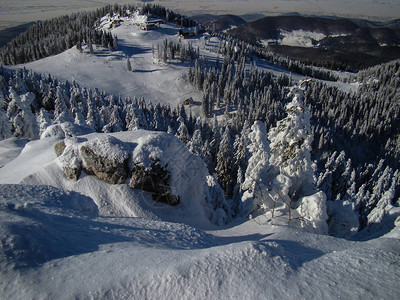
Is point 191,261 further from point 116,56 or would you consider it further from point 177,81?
point 116,56

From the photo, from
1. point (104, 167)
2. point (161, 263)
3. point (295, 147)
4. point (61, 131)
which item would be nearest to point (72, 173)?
point (104, 167)

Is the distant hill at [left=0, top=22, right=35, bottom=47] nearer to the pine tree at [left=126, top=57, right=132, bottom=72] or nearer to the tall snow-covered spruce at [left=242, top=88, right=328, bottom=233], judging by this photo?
the pine tree at [left=126, top=57, right=132, bottom=72]

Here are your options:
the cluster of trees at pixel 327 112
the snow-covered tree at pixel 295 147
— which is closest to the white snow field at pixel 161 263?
the snow-covered tree at pixel 295 147

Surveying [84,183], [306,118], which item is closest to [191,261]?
[306,118]

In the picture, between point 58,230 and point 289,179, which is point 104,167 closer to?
point 58,230

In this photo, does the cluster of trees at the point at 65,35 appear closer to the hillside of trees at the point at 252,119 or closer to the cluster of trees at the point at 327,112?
the hillside of trees at the point at 252,119

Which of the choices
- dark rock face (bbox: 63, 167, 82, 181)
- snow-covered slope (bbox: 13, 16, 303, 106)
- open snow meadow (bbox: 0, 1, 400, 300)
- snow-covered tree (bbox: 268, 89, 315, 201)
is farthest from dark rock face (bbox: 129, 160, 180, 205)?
snow-covered slope (bbox: 13, 16, 303, 106)
